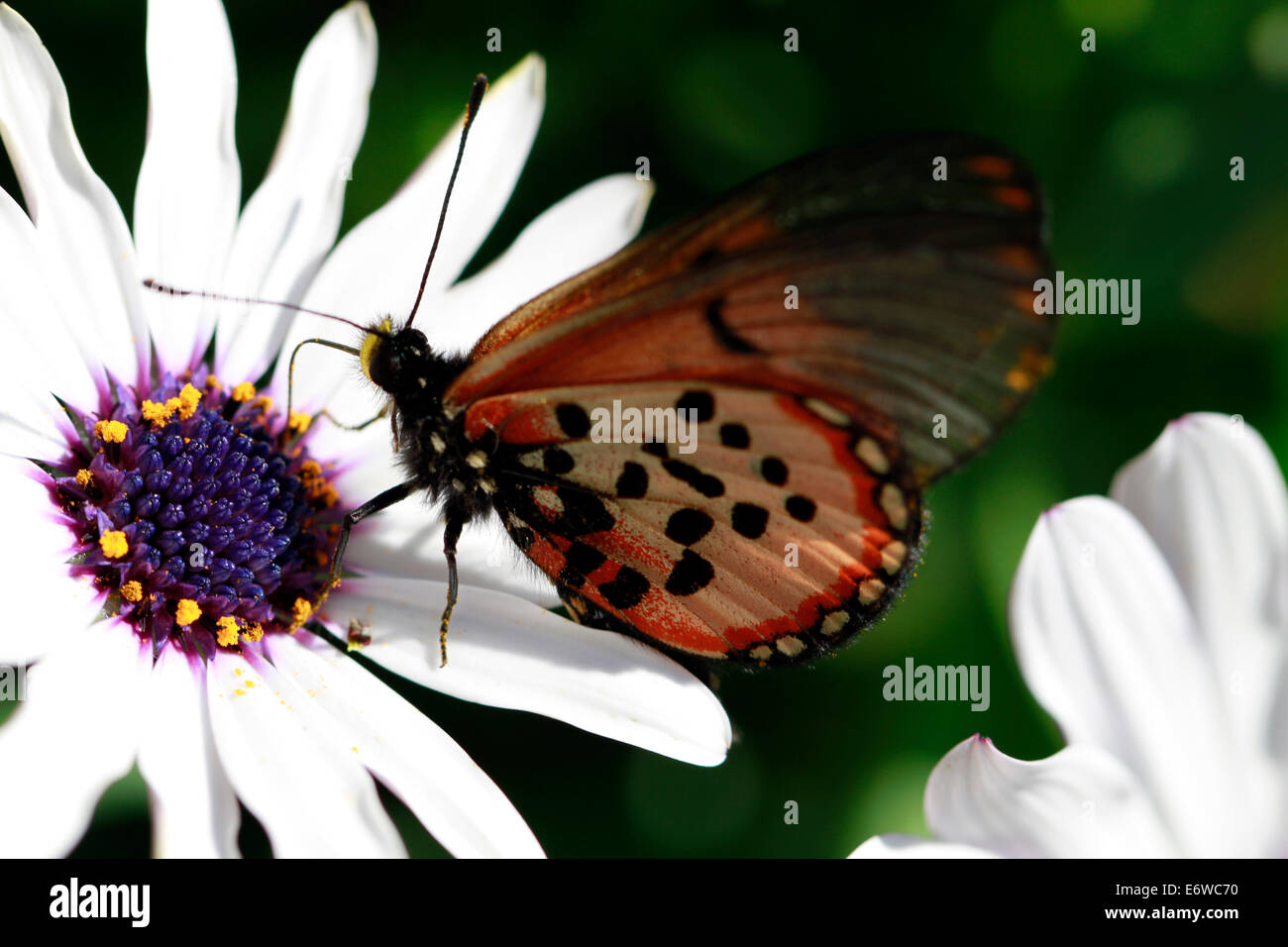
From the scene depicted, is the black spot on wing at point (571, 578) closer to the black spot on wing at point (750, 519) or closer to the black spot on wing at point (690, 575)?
the black spot on wing at point (690, 575)

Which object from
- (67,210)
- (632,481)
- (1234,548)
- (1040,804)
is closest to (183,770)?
(632,481)

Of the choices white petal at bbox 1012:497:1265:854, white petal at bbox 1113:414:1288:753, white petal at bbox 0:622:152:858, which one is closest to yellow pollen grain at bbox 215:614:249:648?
white petal at bbox 0:622:152:858

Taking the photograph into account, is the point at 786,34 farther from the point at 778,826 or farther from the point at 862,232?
the point at 778,826

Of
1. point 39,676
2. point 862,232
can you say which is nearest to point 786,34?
point 862,232

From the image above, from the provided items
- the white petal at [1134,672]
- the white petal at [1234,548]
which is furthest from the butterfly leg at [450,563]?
the white petal at [1234,548]

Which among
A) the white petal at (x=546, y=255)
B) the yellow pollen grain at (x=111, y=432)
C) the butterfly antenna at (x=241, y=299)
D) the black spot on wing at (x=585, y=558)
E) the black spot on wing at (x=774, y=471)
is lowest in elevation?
the black spot on wing at (x=585, y=558)

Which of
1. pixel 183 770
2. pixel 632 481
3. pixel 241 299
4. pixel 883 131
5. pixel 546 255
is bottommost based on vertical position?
pixel 183 770

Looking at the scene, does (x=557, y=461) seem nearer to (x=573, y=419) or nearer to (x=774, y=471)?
(x=573, y=419)
